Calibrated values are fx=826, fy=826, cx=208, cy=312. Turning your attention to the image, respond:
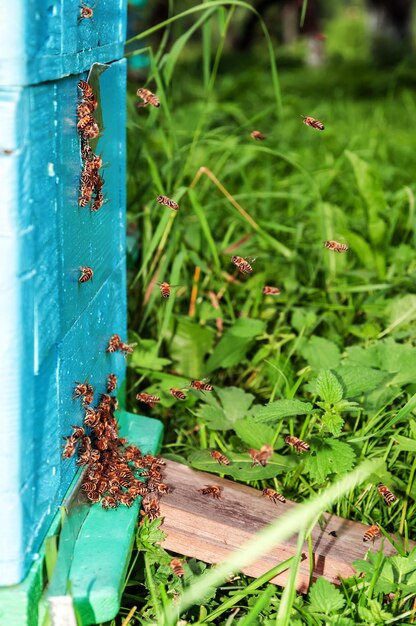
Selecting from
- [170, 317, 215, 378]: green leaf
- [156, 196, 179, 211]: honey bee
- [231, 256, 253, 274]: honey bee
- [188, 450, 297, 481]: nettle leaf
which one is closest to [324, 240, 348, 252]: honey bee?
[231, 256, 253, 274]: honey bee

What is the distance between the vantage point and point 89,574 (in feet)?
5.19

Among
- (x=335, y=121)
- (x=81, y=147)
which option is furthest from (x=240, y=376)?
(x=335, y=121)

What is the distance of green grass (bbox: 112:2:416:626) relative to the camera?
68.5 inches

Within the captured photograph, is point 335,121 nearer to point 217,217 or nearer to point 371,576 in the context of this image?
point 217,217

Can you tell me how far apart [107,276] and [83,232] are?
0.31 m

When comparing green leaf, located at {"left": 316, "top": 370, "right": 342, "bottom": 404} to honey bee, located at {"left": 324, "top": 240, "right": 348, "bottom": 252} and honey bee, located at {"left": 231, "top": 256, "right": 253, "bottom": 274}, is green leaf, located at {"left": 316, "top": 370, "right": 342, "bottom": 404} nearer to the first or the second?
honey bee, located at {"left": 231, "top": 256, "right": 253, "bottom": 274}

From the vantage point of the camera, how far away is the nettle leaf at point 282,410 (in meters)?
1.86

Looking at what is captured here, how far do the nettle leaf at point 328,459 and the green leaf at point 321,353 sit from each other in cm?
45

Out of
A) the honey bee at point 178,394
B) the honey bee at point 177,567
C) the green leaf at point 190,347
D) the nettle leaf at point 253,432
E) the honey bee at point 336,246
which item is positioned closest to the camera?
A: the honey bee at point 177,567

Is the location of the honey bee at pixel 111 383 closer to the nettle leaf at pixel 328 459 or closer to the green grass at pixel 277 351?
the green grass at pixel 277 351

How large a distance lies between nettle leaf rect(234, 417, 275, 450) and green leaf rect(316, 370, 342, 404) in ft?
0.80

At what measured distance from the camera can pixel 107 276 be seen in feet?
6.44

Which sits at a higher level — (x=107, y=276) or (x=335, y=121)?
(x=107, y=276)

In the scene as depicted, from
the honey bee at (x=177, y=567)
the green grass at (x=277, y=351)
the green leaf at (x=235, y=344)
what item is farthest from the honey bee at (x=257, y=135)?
the honey bee at (x=177, y=567)
